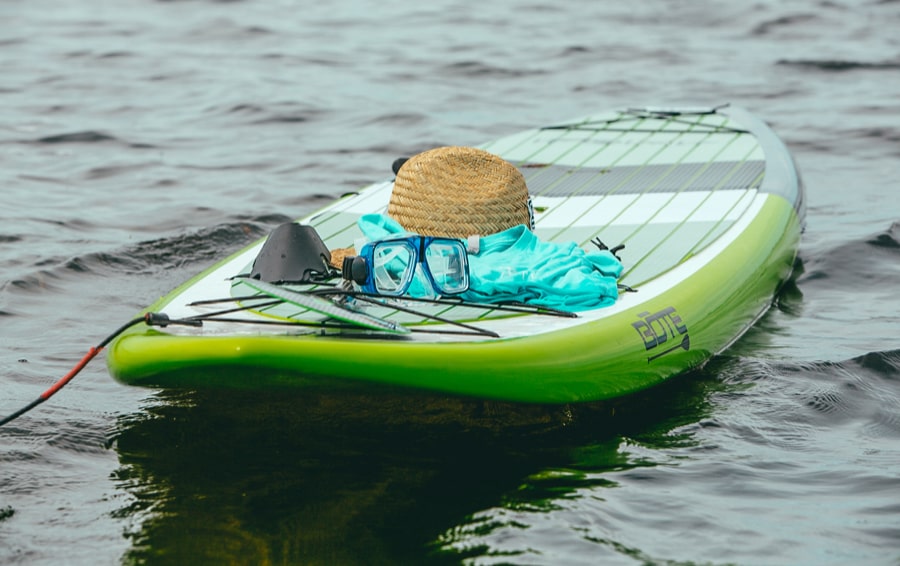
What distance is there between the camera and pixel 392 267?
13.6 feet

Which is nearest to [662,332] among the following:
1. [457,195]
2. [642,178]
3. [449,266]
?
[449,266]

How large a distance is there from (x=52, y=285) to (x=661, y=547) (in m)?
3.82

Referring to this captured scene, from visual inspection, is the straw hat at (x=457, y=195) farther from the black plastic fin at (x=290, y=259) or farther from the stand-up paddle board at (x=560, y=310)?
the black plastic fin at (x=290, y=259)

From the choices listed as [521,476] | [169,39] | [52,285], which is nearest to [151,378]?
[521,476]

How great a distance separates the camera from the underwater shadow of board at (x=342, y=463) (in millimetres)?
3549

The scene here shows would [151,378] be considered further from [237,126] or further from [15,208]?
[237,126]

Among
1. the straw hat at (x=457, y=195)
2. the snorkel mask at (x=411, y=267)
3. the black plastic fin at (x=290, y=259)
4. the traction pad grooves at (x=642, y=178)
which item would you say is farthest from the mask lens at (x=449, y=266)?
the traction pad grooves at (x=642, y=178)

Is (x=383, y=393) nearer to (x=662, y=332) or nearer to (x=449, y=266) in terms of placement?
(x=449, y=266)

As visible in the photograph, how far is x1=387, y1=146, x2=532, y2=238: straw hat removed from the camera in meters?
4.77

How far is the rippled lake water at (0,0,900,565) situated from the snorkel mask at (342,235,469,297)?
0.42 metres

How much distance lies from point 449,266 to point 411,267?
0.16m

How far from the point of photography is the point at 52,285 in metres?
6.12

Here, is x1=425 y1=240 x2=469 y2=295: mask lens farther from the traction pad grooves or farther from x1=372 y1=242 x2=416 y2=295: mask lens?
the traction pad grooves

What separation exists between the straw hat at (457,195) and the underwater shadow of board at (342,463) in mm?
783
